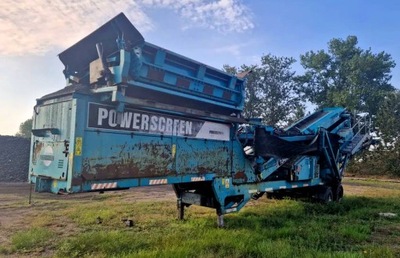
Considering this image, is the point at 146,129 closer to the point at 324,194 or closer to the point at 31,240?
the point at 31,240

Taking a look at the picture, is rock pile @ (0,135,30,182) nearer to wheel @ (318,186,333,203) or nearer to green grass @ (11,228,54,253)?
green grass @ (11,228,54,253)

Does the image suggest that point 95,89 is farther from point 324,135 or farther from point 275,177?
point 324,135

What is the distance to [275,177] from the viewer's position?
27.0ft

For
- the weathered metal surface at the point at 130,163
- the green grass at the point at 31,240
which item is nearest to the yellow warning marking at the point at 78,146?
the weathered metal surface at the point at 130,163

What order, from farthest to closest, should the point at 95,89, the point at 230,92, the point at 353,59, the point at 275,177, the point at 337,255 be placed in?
the point at 353,59
the point at 275,177
the point at 230,92
the point at 95,89
the point at 337,255

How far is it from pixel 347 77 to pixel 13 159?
31.5 meters

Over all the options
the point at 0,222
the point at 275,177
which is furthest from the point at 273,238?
the point at 0,222

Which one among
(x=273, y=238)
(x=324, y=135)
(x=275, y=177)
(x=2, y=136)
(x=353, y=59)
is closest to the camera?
(x=273, y=238)

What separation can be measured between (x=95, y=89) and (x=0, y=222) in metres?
4.58

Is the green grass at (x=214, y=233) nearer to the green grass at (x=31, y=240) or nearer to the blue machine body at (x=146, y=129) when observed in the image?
the green grass at (x=31, y=240)

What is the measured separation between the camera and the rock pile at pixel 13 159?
18938 millimetres

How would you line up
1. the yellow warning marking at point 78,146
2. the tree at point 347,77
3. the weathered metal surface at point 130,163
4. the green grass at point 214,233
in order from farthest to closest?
the tree at point 347,77, the green grass at point 214,233, the weathered metal surface at point 130,163, the yellow warning marking at point 78,146

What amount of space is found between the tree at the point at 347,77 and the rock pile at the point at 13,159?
27.7m

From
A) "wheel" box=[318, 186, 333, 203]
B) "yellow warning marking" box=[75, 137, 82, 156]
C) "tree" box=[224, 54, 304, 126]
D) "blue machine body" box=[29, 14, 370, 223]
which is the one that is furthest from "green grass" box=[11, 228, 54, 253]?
"tree" box=[224, 54, 304, 126]
